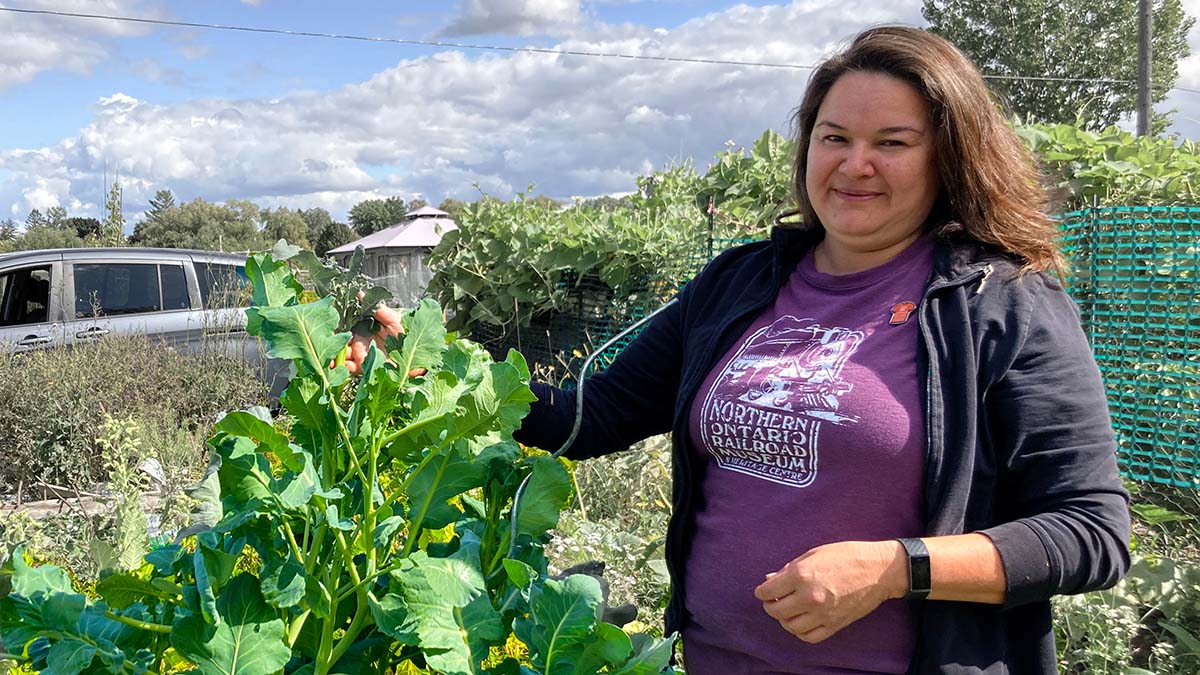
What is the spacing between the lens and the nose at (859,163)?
1.39 metres

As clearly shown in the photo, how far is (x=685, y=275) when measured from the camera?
510 cm

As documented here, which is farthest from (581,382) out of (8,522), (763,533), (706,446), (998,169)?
(8,522)

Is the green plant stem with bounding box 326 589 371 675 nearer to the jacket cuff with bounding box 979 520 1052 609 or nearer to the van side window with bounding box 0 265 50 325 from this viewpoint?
the jacket cuff with bounding box 979 520 1052 609

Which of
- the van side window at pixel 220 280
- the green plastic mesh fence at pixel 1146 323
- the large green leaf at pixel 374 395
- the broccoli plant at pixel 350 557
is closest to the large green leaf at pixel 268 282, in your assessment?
the broccoli plant at pixel 350 557

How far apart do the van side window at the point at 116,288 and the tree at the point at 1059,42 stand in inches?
959

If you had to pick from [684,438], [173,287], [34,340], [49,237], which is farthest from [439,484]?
[49,237]

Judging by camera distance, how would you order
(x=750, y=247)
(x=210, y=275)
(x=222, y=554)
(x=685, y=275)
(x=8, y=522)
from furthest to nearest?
1. (x=210, y=275)
2. (x=685, y=275)
3. (x=8, y=522)
4. (x=750, y=247)
5. (x=222, y=554)

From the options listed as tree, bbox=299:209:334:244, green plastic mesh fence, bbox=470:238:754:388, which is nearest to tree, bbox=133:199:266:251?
tree, bbox=299:209:334:244

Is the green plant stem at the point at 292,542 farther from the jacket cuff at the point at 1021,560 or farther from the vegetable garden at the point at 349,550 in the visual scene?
the jacket cuff at the point at 1021,560

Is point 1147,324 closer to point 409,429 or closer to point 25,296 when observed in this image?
point 409,429

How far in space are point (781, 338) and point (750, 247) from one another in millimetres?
282

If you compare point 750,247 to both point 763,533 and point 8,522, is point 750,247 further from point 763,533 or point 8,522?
point 8,522

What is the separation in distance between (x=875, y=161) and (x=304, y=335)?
0.85m

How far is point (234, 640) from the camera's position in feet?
2.74
